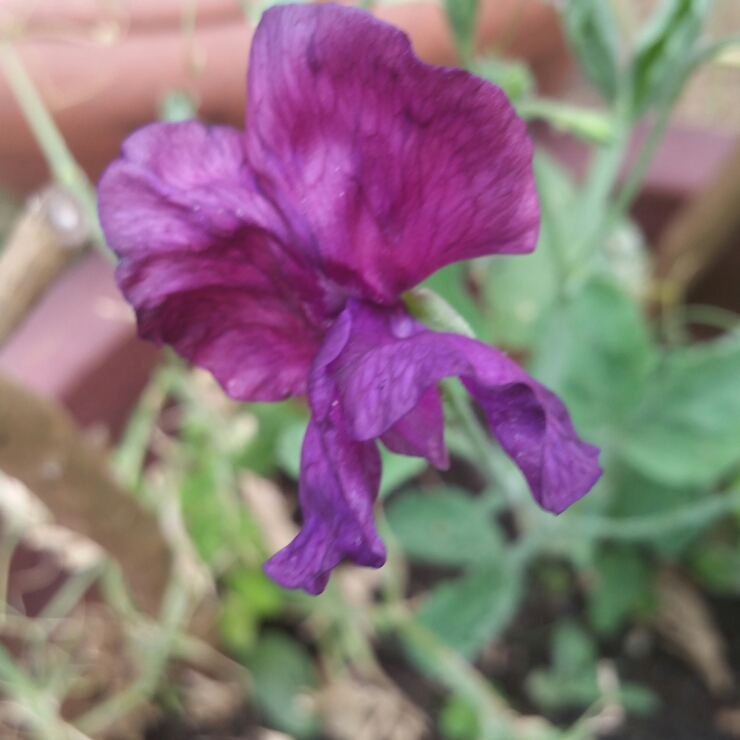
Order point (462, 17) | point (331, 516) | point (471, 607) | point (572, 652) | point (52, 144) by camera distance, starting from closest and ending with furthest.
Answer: point (331, 516) < point (462, 17) < point (52, 144) < point (471, 607) < point (572, 652)

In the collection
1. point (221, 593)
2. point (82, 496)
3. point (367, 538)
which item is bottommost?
point (221, 593)

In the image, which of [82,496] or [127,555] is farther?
[127,555]

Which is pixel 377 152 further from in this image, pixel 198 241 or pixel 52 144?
pixel 52 144

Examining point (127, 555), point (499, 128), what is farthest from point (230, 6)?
point (499, 128)

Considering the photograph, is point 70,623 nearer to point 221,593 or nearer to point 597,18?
point 221,593

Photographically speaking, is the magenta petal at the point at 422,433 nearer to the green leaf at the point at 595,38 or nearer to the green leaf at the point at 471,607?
the green leaf at the point at 595,38

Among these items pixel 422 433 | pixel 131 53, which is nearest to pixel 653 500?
pixel 422 433
